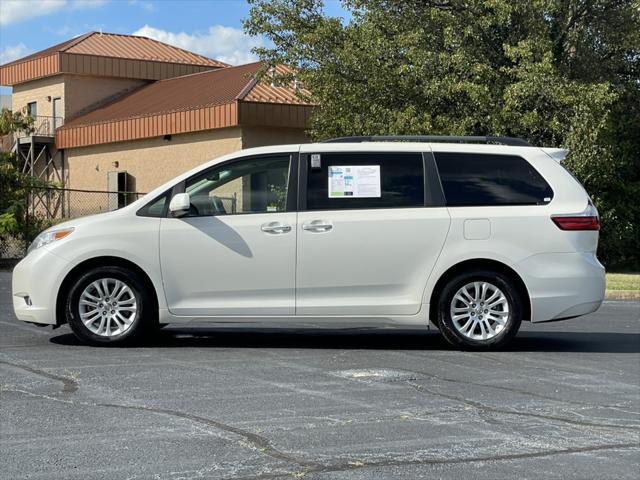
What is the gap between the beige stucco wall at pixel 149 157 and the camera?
3597 centimetres

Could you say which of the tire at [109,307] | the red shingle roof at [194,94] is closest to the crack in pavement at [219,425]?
the tire at [109,307]

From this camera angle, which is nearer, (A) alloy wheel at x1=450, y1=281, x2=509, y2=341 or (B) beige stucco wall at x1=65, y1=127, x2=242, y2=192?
(A) alloy wheel at x1=450, y1=281, x2=509, y2=341

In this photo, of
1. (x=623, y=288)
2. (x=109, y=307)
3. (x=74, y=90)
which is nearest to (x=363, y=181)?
(x=109, y=307)

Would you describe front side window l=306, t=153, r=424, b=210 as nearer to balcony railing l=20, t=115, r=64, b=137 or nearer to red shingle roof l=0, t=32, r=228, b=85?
red shingle roof l=0, t=32, r=228, b=85

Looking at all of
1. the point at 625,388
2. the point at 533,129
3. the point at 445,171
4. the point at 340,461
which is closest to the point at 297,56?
the point at 533,129

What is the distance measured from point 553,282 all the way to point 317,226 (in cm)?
224

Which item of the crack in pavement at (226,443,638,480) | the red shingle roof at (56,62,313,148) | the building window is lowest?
the crack in pavement at (226,443,638,480)

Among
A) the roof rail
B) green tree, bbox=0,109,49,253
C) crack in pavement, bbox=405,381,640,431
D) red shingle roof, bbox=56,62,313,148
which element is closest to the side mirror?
the roof rail

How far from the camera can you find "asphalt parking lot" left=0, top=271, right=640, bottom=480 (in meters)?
5.76

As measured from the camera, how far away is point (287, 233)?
32.7ft

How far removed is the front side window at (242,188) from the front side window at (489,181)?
1.51 meters

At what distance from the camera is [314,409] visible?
7.17 meters

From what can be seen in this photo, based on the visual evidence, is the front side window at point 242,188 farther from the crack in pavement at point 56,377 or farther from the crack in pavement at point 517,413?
the crack in pavement at point 517,413

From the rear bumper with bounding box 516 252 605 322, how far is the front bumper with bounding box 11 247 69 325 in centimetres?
425
